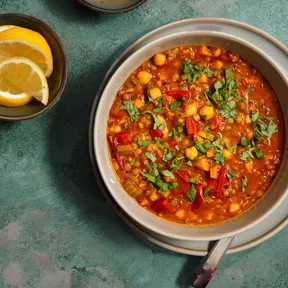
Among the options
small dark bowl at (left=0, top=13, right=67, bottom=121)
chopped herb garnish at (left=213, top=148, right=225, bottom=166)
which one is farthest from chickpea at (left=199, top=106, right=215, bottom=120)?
small dark bowl at (left=0, top=13, right=67, bottom=121)

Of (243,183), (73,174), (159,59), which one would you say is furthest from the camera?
(73,174)

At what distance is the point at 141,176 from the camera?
3469 mm

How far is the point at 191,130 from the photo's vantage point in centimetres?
344

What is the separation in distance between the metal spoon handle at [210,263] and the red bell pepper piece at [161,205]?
381 millimetres

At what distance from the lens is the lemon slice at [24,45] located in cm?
339

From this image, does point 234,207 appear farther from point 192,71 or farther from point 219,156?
point 192,71

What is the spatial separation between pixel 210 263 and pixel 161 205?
19.3 inches

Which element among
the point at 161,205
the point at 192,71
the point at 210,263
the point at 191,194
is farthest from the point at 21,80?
the point at 210,263

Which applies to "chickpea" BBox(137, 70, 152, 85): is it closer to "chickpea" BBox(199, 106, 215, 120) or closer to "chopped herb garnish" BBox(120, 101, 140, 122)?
"chopped herb garnish" BBox(120, 101, 140, 122)

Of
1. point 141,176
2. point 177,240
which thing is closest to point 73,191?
point 141,176

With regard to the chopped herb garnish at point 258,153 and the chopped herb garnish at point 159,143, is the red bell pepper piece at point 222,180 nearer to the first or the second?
the chopped herb garnish at point 258,153

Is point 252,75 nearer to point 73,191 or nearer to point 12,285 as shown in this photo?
point 73,191

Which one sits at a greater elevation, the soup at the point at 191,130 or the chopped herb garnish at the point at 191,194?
the soup at the point at 191,130

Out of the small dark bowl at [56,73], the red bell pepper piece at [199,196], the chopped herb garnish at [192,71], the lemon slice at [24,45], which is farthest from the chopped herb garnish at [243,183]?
the lemon slice at [24,45]
